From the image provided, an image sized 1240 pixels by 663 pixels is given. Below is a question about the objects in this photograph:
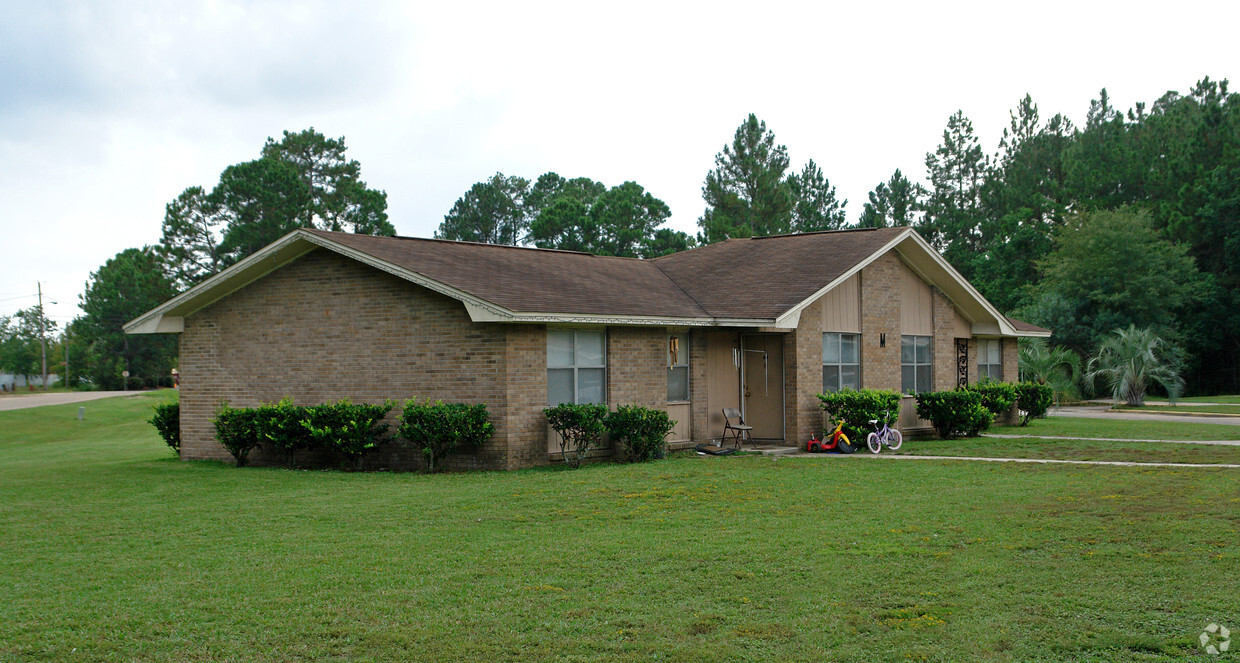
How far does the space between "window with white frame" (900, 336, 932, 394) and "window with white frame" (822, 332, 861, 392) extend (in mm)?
1748

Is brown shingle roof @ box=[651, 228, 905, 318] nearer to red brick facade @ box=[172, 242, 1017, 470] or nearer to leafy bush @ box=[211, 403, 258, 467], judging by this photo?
red brick facade @ box=[172, 242, 1017, 470]

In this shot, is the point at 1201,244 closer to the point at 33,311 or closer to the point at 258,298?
the point at 258,298

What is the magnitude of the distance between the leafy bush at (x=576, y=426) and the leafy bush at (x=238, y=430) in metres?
5.27

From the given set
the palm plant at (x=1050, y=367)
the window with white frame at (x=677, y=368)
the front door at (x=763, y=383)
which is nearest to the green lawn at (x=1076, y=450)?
the front door at (x=763, y=383)

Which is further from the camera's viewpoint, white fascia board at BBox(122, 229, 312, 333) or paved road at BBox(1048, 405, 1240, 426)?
paved road at BBox(1048, 405, 1240, 426)

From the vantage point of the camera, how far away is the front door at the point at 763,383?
19266 mm

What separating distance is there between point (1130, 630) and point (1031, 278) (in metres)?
53.7

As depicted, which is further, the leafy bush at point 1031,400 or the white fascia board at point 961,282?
the leafy bush at point 1031,400

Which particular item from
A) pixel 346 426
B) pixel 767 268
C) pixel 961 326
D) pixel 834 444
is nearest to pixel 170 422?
pixel 346 426

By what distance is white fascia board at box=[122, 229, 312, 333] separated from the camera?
1662 cm

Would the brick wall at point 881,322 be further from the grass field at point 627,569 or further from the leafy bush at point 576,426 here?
the leafy bush at point 576,426

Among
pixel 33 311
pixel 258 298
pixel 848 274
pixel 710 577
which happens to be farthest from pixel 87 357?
pixel 710 577

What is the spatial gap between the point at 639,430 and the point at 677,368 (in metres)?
2.54

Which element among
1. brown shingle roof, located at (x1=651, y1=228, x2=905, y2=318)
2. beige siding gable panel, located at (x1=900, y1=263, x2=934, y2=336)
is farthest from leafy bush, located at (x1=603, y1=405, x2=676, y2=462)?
beige siding gable panel, located at (x1=900, y1=263, x2=934, y2=336)
